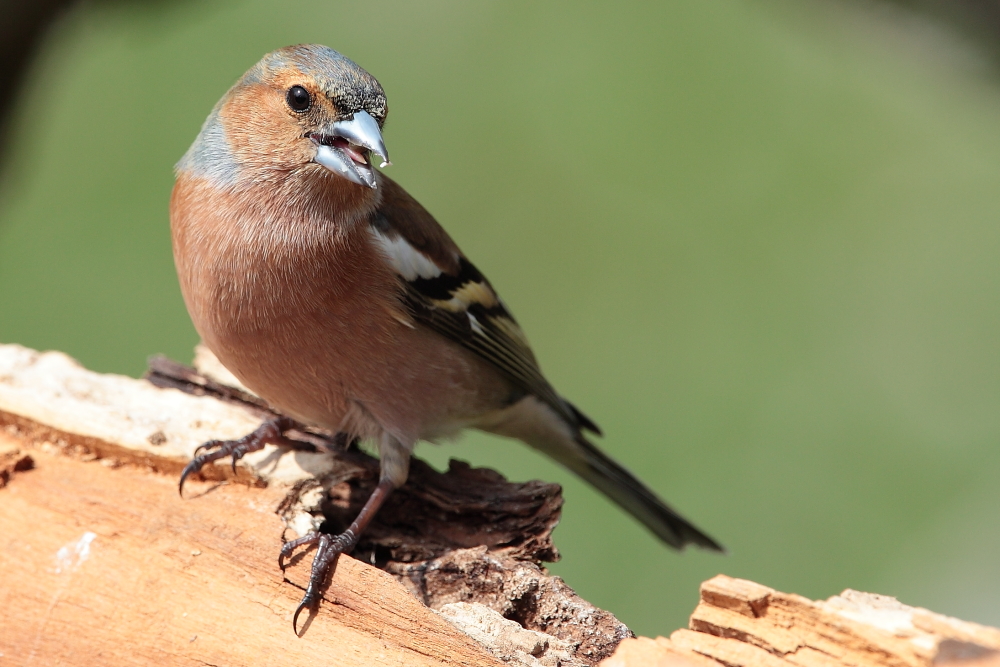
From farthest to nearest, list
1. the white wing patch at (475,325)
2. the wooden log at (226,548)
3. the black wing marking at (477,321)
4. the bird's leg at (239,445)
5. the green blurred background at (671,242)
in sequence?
the green blurred background at (671,242) < the white wing patch at (475,325) < the black wing marking at (477,321) < the bird's leg at (239,445) < the wooden log at (226,548)

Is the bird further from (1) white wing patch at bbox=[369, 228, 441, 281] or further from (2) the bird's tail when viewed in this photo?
(2) the bird's tail

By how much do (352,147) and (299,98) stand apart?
0.79 feet

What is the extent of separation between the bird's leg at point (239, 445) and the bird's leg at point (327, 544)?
1.56 ft

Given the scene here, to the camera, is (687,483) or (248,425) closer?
(248,425)

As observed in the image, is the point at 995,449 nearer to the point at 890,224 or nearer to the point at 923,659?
the point at 890,224

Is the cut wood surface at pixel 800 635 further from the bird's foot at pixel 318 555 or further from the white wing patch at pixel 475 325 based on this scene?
the white wing patch at pixel 475 325

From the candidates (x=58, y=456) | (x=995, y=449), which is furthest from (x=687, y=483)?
(x=58, y=456)

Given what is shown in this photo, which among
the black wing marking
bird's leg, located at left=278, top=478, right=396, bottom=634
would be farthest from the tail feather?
bird's leg, located at left=278, top=478, right=396, bottom=634

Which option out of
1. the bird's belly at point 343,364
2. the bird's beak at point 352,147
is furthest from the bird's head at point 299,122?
the bird's belly at point 343,364

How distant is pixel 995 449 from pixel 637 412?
8.30ft

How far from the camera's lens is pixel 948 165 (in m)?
A: 8.88

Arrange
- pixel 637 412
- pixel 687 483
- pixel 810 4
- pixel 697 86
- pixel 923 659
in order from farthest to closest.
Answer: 1. pixel 697 86
2. pixel 637 412
3. pixel 687 483
4. pixel 810 4
5. pixel 923 659

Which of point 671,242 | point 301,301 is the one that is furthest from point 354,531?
point 671,242

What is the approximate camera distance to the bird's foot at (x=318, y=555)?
2877mm
